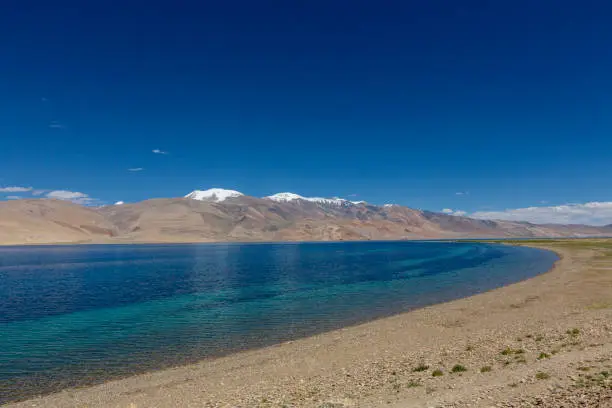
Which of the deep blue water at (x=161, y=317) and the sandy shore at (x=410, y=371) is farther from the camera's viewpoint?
the deep blue water at (x=161, y=317)

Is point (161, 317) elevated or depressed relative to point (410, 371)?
depressed

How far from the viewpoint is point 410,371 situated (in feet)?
60.4

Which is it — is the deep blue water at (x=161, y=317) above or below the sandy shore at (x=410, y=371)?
below

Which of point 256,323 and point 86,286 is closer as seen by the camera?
point 256,323

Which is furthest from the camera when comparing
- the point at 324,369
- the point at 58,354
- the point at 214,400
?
the point at 58,354

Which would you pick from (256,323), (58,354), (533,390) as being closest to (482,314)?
(256,323)

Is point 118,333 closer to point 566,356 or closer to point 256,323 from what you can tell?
point 256,323

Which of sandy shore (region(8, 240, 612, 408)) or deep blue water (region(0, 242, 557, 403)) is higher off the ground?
sandy shore (region(8, 240, 612, 408))

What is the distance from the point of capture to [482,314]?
112ft

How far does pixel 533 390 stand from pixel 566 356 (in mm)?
5490

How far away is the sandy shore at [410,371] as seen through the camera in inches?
567

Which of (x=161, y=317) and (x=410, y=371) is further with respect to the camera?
(x=161, y=317)

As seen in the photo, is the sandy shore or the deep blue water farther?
the deep blue water

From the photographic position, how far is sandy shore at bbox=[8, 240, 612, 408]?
1439 centimetres
